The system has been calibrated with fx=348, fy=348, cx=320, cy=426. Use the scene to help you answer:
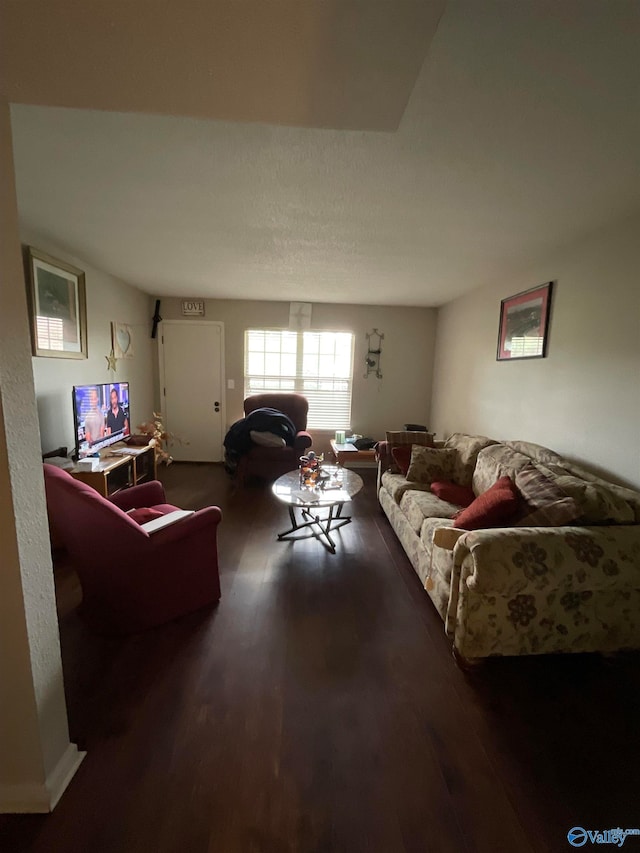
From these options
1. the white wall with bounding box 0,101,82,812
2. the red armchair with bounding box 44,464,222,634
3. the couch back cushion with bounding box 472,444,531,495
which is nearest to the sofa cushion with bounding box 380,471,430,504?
the couch back cushion with bounding box 472,444,531,495

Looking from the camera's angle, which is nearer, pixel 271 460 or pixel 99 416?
pixel 99 416

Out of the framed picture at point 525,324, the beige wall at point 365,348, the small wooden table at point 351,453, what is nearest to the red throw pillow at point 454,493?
the framed picture at point 525,324

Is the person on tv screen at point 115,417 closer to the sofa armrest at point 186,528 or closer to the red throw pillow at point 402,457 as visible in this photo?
the sofa armrest at point 186,528

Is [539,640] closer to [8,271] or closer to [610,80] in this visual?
[610,80]

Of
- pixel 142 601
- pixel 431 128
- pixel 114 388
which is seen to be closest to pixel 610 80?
pixel 431 128

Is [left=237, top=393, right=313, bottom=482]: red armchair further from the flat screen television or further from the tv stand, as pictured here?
the flat screen television

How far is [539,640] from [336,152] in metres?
2.45

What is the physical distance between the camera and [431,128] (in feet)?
4.48

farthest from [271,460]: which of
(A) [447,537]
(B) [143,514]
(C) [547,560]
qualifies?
(C) [547,560]

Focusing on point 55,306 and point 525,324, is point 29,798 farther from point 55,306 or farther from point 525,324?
point 525,324

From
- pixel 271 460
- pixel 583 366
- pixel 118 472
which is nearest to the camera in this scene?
pixel 583 366

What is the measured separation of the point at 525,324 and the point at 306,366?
2.92 m

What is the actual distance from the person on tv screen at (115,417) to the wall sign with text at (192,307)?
1.86m

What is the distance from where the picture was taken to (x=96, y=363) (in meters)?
3.54
